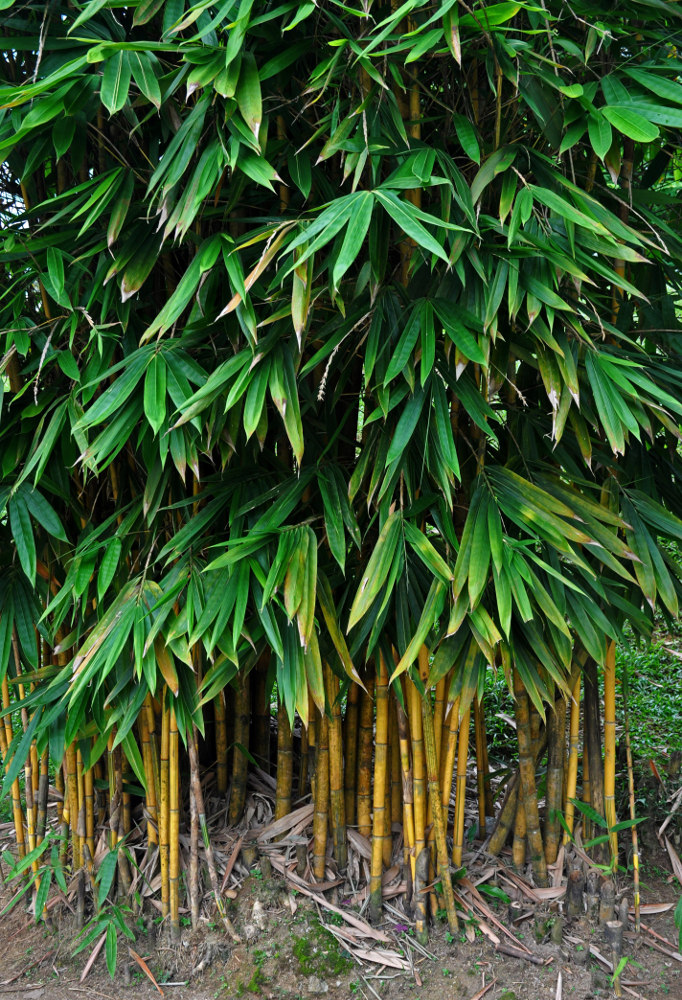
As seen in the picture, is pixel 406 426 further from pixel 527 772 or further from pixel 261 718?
pixel 261 718

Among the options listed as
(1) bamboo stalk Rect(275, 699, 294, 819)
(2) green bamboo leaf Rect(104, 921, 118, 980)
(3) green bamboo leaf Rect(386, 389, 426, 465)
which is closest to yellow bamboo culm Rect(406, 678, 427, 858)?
(1) bamboo stalk Rect(275, 699, 294, 819)

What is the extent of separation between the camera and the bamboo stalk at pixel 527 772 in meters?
2.06

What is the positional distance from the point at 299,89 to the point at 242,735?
5.33 feet

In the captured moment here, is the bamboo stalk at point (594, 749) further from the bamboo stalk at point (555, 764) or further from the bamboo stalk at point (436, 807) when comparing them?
the bamboo stalk at point (436, 807)

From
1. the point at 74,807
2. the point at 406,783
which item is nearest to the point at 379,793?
the point at 406,783

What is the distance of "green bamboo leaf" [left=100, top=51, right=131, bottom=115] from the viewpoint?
1.50 m

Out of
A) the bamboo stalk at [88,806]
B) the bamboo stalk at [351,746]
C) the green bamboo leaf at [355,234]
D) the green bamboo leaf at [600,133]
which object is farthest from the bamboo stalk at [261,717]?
the green bamboo leaf at [600,133]

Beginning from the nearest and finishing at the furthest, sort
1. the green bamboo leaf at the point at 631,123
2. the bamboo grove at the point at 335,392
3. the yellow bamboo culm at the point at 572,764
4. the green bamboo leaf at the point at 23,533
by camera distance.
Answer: the green bamboo leaf at the point at 631,123 < the bamboo grove at the point at 335,392 < the green bamboo leaf at the point at 23,533 < the yellow bamboo culm at the point at 572,764

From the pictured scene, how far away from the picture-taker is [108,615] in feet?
6.13

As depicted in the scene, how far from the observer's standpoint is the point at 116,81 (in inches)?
60.1

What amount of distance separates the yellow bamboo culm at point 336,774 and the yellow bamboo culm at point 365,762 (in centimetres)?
5

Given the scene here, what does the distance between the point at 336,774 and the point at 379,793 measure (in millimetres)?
137

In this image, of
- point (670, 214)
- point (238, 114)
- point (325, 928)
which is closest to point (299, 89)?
point (238, 114)

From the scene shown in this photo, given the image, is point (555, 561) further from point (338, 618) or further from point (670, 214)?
point (670, 214)
